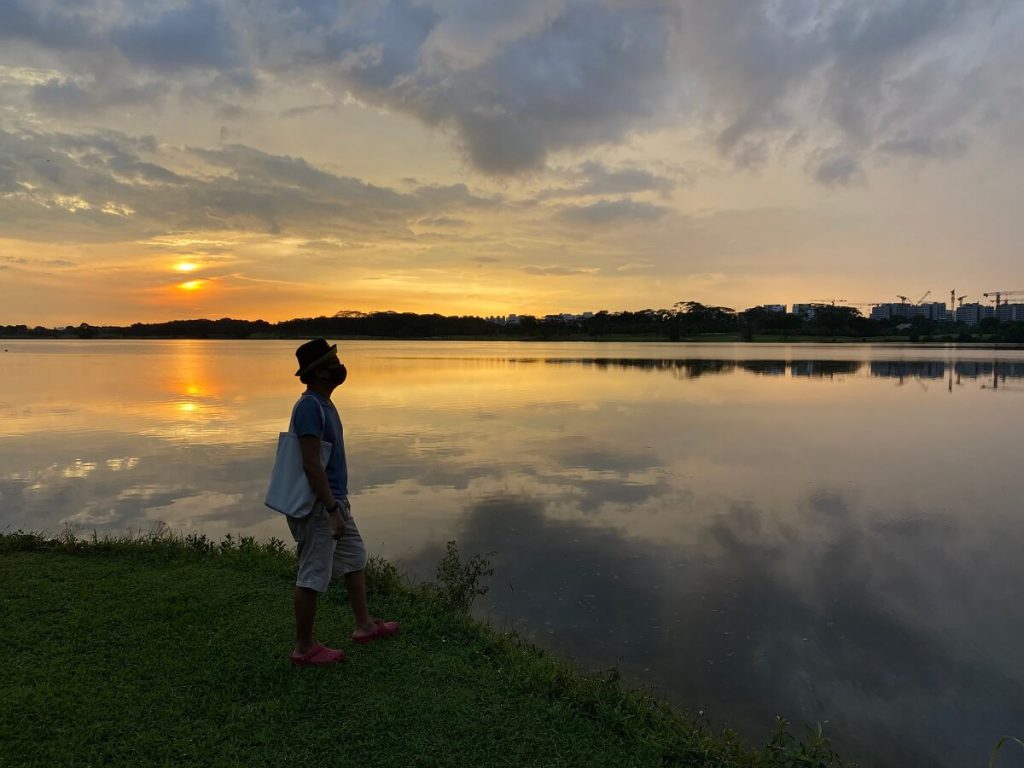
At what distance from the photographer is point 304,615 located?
469 centimetres

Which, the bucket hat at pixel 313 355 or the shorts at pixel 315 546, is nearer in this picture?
the shorts at pixel 315 546

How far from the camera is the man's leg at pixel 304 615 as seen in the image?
466 cm

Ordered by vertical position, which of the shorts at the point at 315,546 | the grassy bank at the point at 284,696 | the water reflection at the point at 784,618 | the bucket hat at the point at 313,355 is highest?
the bucket hat at the point at 313,355

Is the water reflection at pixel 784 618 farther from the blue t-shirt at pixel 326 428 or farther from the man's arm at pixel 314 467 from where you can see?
the man's arm at pixel 314 467

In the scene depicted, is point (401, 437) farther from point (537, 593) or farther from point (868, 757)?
point (868, 757)

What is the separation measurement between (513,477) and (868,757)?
8146 millimetres

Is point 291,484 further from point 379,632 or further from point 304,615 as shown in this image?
point 379,632

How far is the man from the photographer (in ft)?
14.8

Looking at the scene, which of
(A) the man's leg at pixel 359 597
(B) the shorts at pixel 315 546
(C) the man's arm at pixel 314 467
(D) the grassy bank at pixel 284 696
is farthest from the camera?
(A) the man's leg at pixel 359 597

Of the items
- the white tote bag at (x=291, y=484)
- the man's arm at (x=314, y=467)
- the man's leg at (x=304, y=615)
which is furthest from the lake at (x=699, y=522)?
the man's arm at (x=314, y=467)

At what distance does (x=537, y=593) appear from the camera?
23.2ft

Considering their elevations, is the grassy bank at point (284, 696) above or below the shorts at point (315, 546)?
below

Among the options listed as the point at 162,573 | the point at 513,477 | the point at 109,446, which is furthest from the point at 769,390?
the point at 162,573

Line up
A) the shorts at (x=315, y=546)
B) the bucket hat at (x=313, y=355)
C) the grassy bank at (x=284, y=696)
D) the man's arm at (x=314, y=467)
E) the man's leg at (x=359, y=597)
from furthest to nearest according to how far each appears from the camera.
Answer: the man's leg at (x=359, y=597), the bucket hat at (x=313, y=355), the shorts at (x=315, y=546), the man's arm at (x=314, y=467), the grassy bank at (x=284, y=696)
